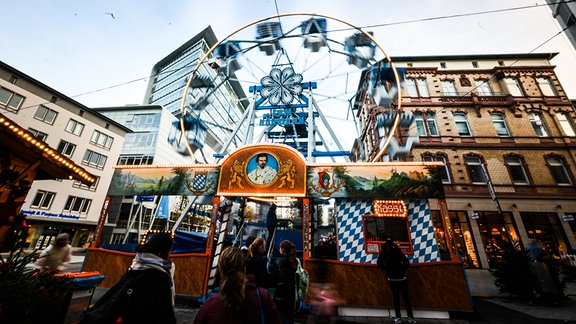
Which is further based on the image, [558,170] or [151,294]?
[558,170]

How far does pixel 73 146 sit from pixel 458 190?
39.3m

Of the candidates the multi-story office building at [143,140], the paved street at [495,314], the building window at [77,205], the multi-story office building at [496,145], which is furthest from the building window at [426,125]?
the building window at [77,205]

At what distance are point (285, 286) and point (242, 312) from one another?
2.02 metres

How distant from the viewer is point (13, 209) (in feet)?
19.7

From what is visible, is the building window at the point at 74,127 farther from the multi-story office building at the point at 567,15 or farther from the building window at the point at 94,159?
the multi-story office building at the point at 567,15

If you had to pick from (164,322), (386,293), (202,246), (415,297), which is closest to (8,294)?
(164,322)

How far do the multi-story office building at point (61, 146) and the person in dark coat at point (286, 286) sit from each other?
27714mm

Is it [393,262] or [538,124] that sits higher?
[538,124]

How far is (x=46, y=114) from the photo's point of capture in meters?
25.2

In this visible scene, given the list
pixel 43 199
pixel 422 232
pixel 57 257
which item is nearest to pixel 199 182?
pixel 57 257

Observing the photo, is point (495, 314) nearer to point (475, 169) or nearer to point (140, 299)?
point (140, 299)

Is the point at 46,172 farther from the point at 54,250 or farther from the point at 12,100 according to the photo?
the point at 12,100

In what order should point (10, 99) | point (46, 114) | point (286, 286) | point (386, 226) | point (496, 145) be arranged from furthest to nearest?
point (46, 114), point (10, 99), point (496, 145), point (386, 226), point (286, 286)

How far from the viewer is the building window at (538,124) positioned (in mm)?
17633
